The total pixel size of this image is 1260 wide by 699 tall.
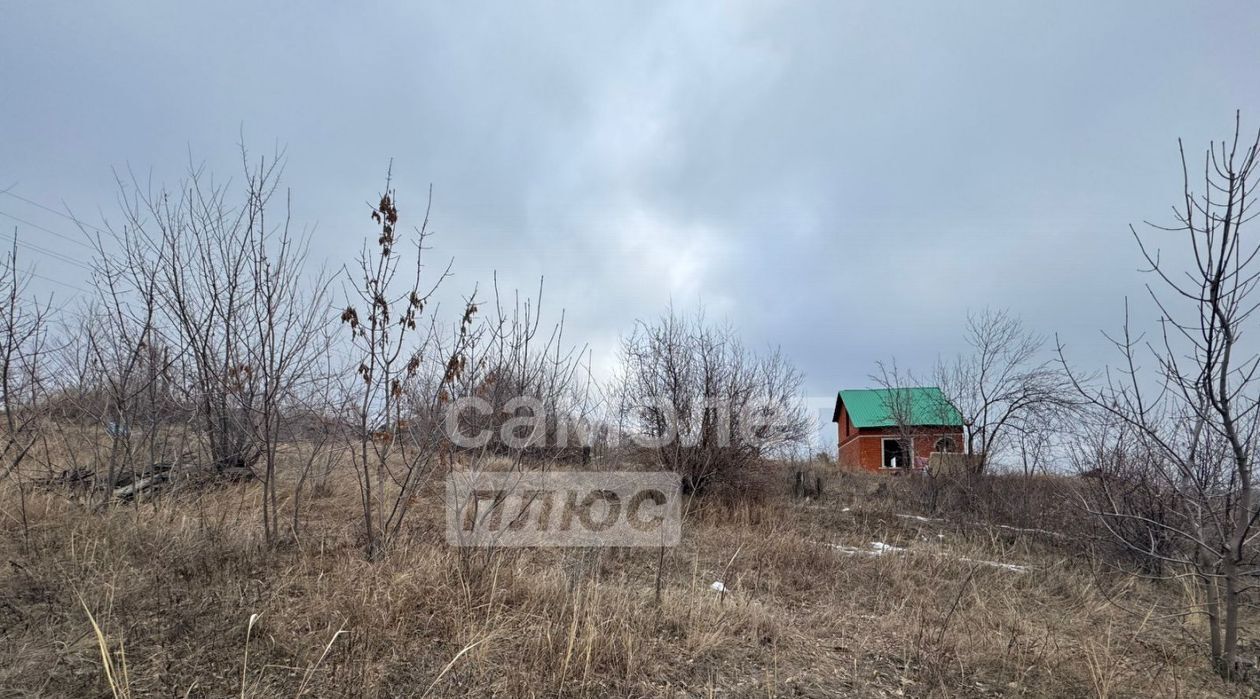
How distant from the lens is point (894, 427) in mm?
15414

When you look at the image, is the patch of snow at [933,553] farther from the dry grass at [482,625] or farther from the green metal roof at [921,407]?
the green metal roof at [921,407]

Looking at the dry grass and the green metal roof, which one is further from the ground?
the green metal roof

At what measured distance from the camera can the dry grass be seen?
8.38ft

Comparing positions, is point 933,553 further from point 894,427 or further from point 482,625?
point 894,427

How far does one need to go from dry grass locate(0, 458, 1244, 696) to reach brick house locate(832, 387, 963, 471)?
6.95 metres

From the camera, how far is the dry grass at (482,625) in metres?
2.55

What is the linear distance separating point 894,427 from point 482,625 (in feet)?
48.3

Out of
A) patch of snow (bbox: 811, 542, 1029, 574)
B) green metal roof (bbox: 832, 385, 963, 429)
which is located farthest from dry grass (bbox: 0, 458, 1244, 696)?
green metal roof (bbox: 832, 385, 963, 429)

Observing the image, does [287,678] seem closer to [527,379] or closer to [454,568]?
[454,568]

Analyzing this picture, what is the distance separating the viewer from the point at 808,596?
15.0 ft

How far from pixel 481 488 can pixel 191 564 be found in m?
1.81

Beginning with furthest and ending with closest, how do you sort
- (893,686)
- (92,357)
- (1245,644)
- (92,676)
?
(92,357) → (1245,644) → (893,686) → (92,676)

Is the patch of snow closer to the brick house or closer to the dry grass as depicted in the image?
the dry grass

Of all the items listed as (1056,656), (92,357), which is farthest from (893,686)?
(92,357)
